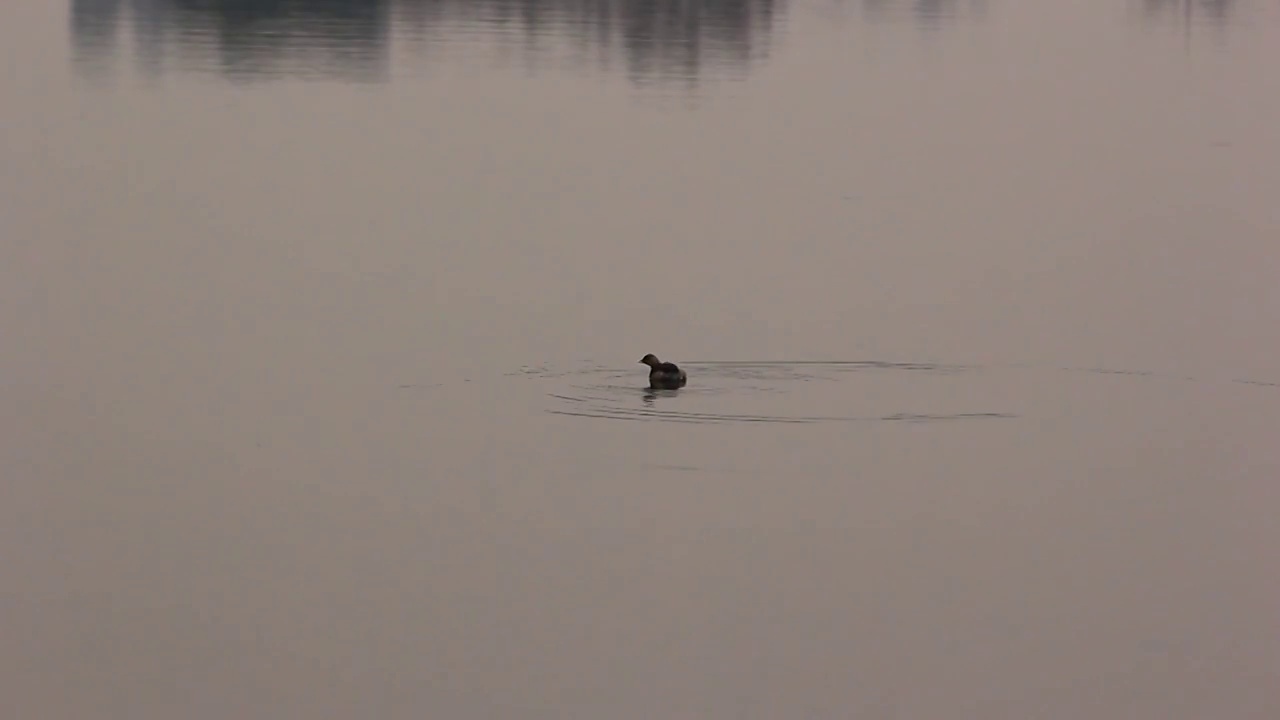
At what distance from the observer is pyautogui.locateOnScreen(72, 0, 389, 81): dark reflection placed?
1528 centimetres

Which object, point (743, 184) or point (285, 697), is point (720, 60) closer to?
point (743, 184)

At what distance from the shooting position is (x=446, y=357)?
34.6 feet

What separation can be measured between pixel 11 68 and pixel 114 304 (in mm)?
3264

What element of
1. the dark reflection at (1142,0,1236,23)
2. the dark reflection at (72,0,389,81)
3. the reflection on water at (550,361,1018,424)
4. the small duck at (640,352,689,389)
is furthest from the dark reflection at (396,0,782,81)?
the small duck at (640,352,689,389)

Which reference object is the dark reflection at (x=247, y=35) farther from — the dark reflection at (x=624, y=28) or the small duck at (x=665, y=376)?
the small duck at (x=665, y=376)

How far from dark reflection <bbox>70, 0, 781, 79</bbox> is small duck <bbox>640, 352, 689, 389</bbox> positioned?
516 cm

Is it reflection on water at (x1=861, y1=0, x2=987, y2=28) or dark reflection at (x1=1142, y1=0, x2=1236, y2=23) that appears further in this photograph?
reflection on water at (x1=861, y1=0, x2=987, y2=28)

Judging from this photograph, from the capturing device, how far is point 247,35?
16.7 meters

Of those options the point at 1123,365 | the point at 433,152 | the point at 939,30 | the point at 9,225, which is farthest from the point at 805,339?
the point at 939,30

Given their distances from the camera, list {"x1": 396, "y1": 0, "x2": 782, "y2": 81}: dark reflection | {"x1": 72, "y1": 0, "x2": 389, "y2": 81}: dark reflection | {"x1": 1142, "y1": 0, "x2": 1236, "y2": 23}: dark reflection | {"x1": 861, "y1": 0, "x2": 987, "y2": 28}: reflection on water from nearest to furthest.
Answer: {"x1": 72, "y1": 0, "x2": 389, "y2": 81}: dark reflection → {"x1": 396, "y1": 0, "x2": 782, "y2": 81}: dark reflection → {"x1": 1142, "y1": 0, "x2": 1236, "y2": 23}: dark reflection → {"x1": 861, "y1": 0, "x2": 987, "y2": 28}: reflection on water

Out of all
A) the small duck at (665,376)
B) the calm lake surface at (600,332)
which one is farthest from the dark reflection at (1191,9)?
the small duck at (665,376)

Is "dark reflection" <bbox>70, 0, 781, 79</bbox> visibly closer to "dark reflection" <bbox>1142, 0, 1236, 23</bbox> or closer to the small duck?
"dark reflection" <bbox>1142, 0, 1236, 23</bbox>

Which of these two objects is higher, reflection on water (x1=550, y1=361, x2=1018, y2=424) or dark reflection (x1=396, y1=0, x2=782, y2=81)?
dark reflection (x1=396, y1=0, x2=782, y2=81)

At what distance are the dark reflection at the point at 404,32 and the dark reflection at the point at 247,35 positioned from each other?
0.5 inches
